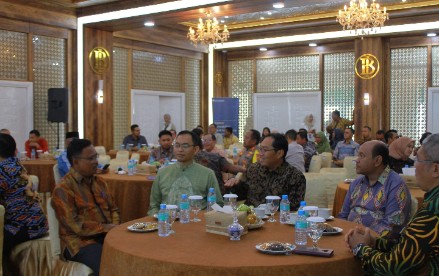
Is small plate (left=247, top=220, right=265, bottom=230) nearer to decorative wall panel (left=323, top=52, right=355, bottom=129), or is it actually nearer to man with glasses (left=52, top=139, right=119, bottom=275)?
man with glasses (left=52, top=139, right=119, bottom=275)

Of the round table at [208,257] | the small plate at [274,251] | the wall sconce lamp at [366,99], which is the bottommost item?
the round table at [208,257]

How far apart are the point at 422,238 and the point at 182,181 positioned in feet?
8.21

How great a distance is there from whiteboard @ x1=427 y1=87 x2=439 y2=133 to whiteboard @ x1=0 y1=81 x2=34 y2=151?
10465 millimetres

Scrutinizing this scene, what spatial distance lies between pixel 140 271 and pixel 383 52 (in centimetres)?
1362

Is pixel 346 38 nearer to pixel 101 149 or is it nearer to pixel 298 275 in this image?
pixel 101 149

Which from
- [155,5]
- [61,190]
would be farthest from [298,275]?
[155,5]

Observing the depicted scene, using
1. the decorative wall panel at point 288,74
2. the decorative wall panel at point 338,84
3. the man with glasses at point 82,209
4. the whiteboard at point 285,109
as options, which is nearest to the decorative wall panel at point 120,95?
the whiteboard at point 285,109

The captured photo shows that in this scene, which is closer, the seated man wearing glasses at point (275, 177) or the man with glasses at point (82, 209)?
the man with glasses at point (82, 209)

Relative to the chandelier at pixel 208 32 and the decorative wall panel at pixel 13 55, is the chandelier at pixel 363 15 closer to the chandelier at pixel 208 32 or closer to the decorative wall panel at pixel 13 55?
the chandelier at pixel 208 32

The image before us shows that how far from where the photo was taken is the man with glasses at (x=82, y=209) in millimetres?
3730

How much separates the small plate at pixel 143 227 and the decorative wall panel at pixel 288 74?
13502 mm

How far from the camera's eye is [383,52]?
15.0 meters

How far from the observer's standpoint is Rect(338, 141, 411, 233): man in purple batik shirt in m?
3.60

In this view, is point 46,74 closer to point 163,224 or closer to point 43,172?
point 43,172
